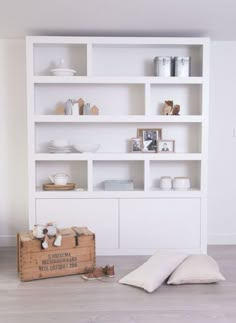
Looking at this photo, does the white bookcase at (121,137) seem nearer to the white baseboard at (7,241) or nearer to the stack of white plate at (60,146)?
the stack of white plate at (60,146)

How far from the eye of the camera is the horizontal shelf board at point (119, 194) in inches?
147

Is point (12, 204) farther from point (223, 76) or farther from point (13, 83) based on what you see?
point (223, 76)

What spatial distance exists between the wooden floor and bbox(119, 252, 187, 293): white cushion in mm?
55

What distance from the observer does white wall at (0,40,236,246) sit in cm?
404

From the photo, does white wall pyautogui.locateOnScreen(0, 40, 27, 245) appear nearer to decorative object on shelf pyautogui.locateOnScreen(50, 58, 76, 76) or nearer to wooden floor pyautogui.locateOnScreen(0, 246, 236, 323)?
decorative object on shelf pyautogui.locateOnScreen(50, 58, 76, 76)

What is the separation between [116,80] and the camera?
12.3 ft

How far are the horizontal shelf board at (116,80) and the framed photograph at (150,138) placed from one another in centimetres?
53

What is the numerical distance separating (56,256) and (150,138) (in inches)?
62.0

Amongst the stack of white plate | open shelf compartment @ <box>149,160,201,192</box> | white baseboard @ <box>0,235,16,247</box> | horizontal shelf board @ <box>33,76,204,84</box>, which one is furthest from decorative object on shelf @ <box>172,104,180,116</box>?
white baseboard @ <box>0,235,16,247</box>

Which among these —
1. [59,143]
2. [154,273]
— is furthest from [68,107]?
[154,273]

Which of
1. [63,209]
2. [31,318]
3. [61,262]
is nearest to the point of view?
[31,318]

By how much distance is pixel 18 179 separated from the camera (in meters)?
4.11

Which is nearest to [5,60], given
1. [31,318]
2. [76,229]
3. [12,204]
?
[12,204]

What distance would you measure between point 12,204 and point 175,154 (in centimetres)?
178
